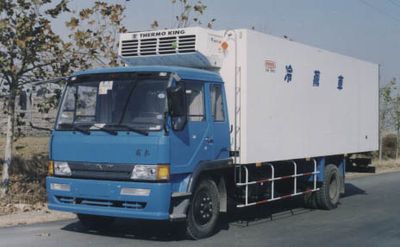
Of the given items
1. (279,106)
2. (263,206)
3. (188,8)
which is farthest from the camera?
(188,8)

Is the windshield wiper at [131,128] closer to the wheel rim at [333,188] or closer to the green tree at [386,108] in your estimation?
the wheel rim at [333,188]

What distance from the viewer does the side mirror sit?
848 centimetres

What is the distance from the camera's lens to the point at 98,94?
911 centimetres

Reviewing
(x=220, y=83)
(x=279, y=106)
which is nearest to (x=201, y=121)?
(x=220, y=83)

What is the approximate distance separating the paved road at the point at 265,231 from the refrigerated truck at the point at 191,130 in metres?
0.41

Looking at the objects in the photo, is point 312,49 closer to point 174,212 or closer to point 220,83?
point 220,83

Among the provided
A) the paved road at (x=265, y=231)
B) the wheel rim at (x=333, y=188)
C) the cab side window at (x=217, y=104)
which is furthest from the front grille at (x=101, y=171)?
the wheel rim at (x=333, y=188)

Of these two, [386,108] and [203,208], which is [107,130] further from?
[386,108]

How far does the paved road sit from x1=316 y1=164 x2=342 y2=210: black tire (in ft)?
0.89

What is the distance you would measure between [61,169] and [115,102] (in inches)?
50.1

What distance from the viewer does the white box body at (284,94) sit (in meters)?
9.99

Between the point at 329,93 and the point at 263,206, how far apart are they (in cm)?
284

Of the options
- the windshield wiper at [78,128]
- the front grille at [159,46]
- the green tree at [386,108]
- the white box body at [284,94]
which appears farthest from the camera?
the green tree at [386,108]

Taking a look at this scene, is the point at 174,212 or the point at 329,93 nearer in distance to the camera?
the point at 174,212
